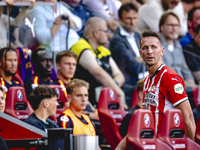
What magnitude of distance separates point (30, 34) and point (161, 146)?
335 centimetres

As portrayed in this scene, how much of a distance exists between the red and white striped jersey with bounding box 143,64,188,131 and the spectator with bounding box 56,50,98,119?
2.38 m

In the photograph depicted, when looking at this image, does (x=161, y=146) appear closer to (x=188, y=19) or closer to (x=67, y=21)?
(x=67, y=21)

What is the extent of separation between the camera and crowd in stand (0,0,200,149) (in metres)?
5.60

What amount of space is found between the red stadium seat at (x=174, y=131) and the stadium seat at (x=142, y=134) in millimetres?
106

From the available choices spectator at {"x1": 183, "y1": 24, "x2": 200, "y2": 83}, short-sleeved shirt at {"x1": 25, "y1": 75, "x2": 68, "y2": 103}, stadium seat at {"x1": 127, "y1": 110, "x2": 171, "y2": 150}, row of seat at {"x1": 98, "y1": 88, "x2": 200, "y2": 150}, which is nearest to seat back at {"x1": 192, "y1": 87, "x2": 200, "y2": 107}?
spectator at {"x1": 183, "y1": 24, "x2": 200, "y2": 83}

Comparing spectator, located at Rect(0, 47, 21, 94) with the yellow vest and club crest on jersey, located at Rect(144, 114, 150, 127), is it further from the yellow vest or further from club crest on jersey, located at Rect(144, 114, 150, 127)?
club crest on jersey, located at Rect(144, 114, 150, 127)

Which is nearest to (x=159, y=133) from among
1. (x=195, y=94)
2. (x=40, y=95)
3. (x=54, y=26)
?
(x=40, y=95)

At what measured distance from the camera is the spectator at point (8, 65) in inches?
207

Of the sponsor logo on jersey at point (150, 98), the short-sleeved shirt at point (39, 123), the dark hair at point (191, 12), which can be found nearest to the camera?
the sponsor logo on jersey at point (150, 98)

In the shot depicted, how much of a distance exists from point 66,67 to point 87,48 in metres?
0.54

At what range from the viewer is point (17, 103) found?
498 centimetres

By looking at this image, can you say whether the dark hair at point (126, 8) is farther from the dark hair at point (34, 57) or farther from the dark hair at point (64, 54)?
the dark hair at point (34, 57)

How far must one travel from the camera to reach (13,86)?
517 centimetres

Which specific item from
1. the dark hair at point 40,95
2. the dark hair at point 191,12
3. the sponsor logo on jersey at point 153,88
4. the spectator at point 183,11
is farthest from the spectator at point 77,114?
the dark hair at point 191,12
